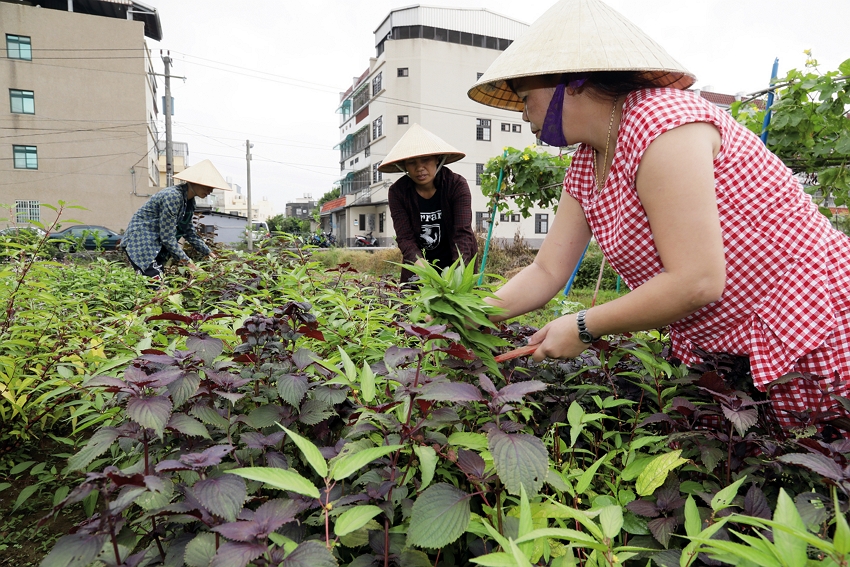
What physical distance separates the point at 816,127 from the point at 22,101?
1166 inches

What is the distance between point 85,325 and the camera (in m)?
2.13

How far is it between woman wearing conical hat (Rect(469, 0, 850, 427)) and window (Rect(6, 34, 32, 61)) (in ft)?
99.2

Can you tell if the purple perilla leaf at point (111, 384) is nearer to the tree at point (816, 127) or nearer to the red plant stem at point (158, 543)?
the red plant stem at point (158, 543)

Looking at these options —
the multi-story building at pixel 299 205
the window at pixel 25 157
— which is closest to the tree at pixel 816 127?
the window at pixel 25 157

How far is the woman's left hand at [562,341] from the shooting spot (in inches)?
51.0

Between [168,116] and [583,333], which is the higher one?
[168,116]

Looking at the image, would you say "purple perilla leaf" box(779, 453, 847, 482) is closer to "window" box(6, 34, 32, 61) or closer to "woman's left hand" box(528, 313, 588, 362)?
"woman's left hand" box(528, 313, 588, 362)

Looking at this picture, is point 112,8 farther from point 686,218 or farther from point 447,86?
point 686,218

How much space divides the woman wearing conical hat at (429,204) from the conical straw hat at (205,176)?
1.97m

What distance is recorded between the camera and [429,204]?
12.5 ft

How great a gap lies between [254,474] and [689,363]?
3.98ft

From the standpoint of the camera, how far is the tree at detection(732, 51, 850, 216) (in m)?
3.93

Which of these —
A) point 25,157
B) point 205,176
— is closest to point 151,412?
point 205,176

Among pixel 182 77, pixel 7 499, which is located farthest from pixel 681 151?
pixel 182 77
